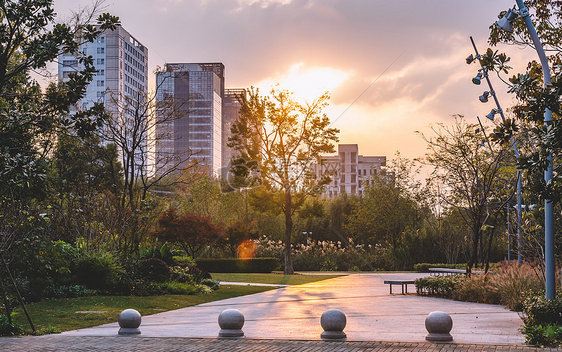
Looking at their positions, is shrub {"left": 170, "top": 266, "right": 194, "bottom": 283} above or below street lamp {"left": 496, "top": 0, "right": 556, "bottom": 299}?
below

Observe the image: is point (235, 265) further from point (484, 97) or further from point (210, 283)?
point (484, 97)

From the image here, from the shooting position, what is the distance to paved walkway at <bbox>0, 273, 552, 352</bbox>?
31.4ft

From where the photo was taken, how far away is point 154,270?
68.5 feet

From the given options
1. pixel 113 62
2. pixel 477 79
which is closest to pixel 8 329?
pixel 477 79

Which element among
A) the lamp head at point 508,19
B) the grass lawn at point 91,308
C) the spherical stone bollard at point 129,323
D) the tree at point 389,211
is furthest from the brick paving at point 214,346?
the tree at point 389,211

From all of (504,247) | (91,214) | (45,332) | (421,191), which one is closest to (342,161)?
(421,191)

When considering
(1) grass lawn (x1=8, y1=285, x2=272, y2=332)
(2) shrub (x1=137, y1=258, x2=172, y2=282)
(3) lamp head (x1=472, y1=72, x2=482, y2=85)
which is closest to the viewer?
(1) grass lawn (x1=8, y1=285, x2=272, y2=332)

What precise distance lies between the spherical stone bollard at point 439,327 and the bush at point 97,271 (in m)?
11.8

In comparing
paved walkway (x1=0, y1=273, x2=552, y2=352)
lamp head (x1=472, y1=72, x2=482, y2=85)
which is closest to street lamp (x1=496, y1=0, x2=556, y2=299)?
paved walkway (x1=0, y1=273, x2=552, y2=352)

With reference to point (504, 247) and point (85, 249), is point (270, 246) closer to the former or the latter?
point (504, 247)

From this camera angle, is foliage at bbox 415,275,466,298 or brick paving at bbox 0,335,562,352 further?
foliage at bbox 415,275,466,298

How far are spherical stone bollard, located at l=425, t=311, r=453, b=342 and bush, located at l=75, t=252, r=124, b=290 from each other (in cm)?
1179

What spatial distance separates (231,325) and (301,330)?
1.53 m

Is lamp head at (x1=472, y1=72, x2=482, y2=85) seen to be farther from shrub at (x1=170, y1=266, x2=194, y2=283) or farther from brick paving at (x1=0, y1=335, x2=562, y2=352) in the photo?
shrub at (x1=170, y1=266, x2=194, y2=283)
